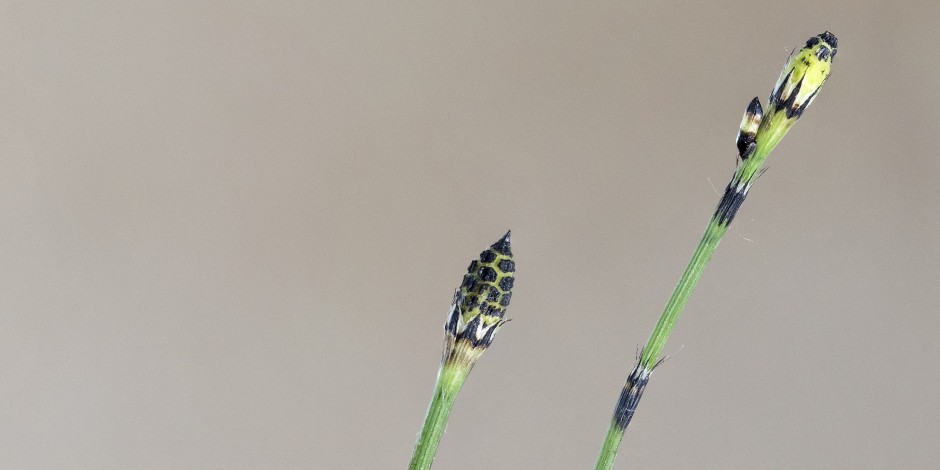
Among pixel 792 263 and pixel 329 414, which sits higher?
pixel 792 263

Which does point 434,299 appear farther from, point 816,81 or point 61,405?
point 816,81

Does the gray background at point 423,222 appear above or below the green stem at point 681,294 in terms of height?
above

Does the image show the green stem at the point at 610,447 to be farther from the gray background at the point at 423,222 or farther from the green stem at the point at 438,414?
the gray background at the point at 423,222

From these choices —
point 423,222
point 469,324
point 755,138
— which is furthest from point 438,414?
point 423,222

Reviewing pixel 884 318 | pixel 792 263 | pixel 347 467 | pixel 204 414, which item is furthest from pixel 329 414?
pixel 884 318

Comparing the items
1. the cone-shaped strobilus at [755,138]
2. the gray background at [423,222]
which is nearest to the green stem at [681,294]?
the cone-shaped strobilus at [755,138]

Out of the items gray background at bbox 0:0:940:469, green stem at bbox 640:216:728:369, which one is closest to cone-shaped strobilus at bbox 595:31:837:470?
green stem at bbox 640:216:728:369

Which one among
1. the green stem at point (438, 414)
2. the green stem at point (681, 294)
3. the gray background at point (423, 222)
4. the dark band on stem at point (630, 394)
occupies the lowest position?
the green stem at point (438, 414)

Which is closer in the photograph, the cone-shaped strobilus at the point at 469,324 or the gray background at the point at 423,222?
the cone-shaped strobilus at the point at 469,324
